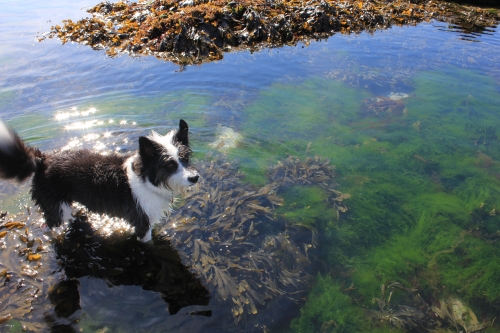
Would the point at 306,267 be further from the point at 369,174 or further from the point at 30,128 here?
the point at 30,128

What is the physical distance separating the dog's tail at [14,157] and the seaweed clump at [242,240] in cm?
170

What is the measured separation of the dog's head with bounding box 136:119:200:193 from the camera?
313 cm

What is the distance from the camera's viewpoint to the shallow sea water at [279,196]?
3.37 m

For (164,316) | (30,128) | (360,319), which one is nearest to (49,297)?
(164,316)

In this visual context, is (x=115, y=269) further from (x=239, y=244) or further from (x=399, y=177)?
(x=399, y=177)

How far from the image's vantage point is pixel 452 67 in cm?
885

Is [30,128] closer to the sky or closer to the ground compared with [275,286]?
closer to the sky

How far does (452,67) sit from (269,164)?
6.91 meters

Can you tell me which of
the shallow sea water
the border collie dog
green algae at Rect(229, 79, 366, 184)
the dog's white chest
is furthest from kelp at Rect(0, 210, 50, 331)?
green algae at Rect(229, 79, 366, 184)

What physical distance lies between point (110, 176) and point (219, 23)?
327 inches

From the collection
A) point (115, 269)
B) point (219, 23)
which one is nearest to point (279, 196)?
point (115, 269)

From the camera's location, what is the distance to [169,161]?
3154mm

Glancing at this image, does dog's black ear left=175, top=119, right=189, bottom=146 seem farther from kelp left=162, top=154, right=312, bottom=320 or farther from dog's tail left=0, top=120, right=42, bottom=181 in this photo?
dog's tail left=0, top=120, right=42, bottom=181

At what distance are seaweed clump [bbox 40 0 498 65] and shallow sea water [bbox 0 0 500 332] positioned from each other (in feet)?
2.80
